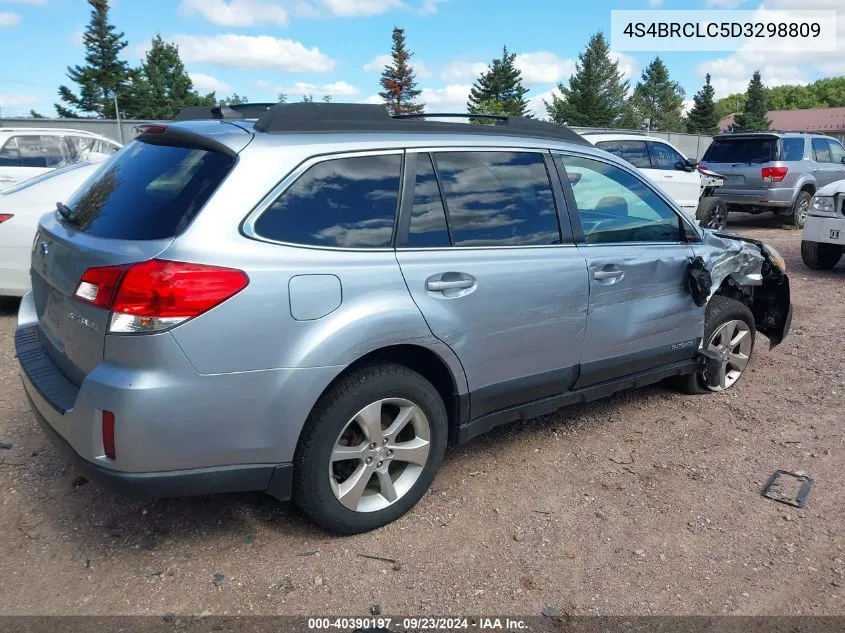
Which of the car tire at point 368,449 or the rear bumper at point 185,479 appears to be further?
the car tire at point 368,449

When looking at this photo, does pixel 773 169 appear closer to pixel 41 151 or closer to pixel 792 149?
pixel 792 149

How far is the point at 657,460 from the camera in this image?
390cm

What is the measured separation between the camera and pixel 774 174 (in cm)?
1289

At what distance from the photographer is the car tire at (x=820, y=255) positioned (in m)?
9.02

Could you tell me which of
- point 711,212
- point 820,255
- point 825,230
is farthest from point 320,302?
point 711,212

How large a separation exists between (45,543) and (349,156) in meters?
2.10

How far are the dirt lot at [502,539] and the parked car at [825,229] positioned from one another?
209 inches

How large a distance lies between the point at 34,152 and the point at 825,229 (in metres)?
9.77

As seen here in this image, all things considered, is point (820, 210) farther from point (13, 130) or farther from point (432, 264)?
point (13, 130)

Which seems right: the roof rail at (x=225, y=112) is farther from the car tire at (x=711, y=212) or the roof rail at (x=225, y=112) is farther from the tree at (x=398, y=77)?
the tree at (x=398, y=77)

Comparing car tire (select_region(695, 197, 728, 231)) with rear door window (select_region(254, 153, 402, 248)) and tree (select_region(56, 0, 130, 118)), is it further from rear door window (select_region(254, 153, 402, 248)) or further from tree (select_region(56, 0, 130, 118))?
tree (select_region(56, 0, 130, 118))

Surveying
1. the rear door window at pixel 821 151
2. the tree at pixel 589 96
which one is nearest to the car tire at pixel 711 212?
the rear door window at pixel 821 151

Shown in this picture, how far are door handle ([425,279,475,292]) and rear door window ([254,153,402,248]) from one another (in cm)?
25


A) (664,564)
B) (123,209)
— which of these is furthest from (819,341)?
(123,209)
